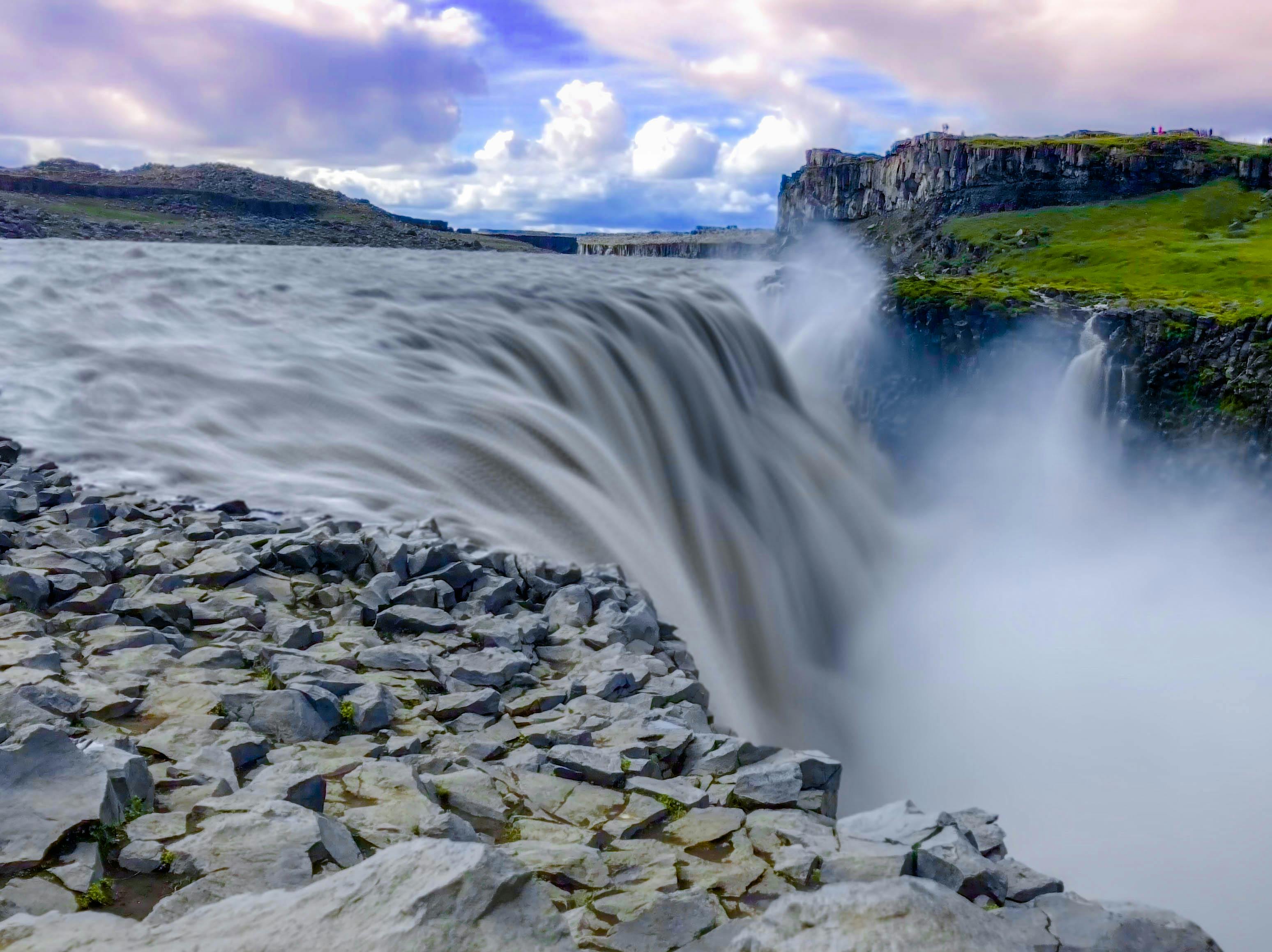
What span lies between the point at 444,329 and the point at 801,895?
17922mm

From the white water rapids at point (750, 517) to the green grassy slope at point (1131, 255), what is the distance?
1078cm

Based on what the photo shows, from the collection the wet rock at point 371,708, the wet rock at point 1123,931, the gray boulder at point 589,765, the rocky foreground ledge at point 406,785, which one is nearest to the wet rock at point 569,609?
the rocky foreground ledge at point 406,785

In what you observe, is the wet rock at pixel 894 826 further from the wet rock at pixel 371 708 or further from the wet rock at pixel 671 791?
the wet rock at pixel 371 708

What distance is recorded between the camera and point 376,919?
129 inches

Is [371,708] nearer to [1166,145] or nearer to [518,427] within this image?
[518,427]

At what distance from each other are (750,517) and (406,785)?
1340cm

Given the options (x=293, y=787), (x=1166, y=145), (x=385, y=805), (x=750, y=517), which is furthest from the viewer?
(x=1166, y=145)

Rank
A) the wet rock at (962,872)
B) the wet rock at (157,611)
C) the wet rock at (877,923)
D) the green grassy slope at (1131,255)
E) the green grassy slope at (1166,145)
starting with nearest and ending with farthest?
the wet rock at (877,923)
the wet rock at (962,872)
the wet rock at (157,611)
the green grassy slope at (1131,255)
the green grassy slope at (1166,145)

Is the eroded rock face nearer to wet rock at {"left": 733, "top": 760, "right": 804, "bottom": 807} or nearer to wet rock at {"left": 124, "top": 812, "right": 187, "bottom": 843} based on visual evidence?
wet rock at {"left": 124, "top": 812, "right": 187, "bottom": 843}

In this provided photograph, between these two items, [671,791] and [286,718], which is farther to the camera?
[286,718]

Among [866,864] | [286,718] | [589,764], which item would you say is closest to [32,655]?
[286,718]

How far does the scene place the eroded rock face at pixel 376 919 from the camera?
10.5ft

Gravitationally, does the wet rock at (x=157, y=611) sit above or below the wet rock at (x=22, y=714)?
below

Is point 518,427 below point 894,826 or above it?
above
